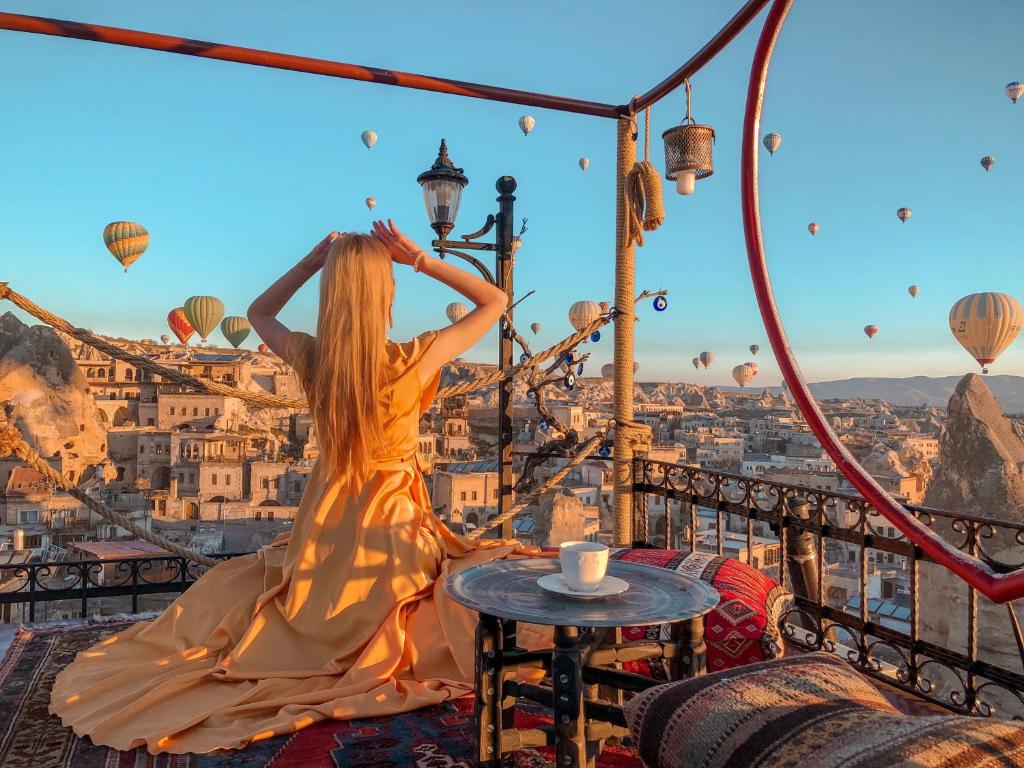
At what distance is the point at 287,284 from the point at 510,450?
2279mm

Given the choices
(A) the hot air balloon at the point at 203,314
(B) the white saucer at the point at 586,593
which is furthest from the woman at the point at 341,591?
(A) the hot air balloon at the point at 203,314

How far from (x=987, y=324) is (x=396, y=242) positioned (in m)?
32.5

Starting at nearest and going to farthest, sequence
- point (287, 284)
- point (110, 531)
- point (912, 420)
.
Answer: point (287, 284), point (110, 531), point (912, 420)

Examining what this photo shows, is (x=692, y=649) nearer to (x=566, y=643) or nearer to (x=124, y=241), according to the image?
(x=566, y=643)

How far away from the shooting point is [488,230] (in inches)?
198

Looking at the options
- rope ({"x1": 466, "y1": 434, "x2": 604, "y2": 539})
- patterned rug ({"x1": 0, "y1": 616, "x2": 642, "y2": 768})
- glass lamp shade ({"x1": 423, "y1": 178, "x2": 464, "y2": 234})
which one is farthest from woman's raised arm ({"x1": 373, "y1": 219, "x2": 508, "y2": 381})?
glass lamp shade ({"x1": 423, "y1": 178, "x2": 464, "y2": 234})

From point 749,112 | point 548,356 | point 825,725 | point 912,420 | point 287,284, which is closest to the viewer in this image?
point 825,725

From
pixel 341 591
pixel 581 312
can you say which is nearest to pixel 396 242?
pixel 341 591

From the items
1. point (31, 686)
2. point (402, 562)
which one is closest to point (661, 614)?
point (402, 562)

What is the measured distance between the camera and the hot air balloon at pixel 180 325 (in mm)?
43406

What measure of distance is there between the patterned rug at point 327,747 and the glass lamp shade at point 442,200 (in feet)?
10.6

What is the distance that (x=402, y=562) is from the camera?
8.96 feet

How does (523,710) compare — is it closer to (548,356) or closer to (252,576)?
(252,576)

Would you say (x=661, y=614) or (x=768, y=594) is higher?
(x=661, y=614)
